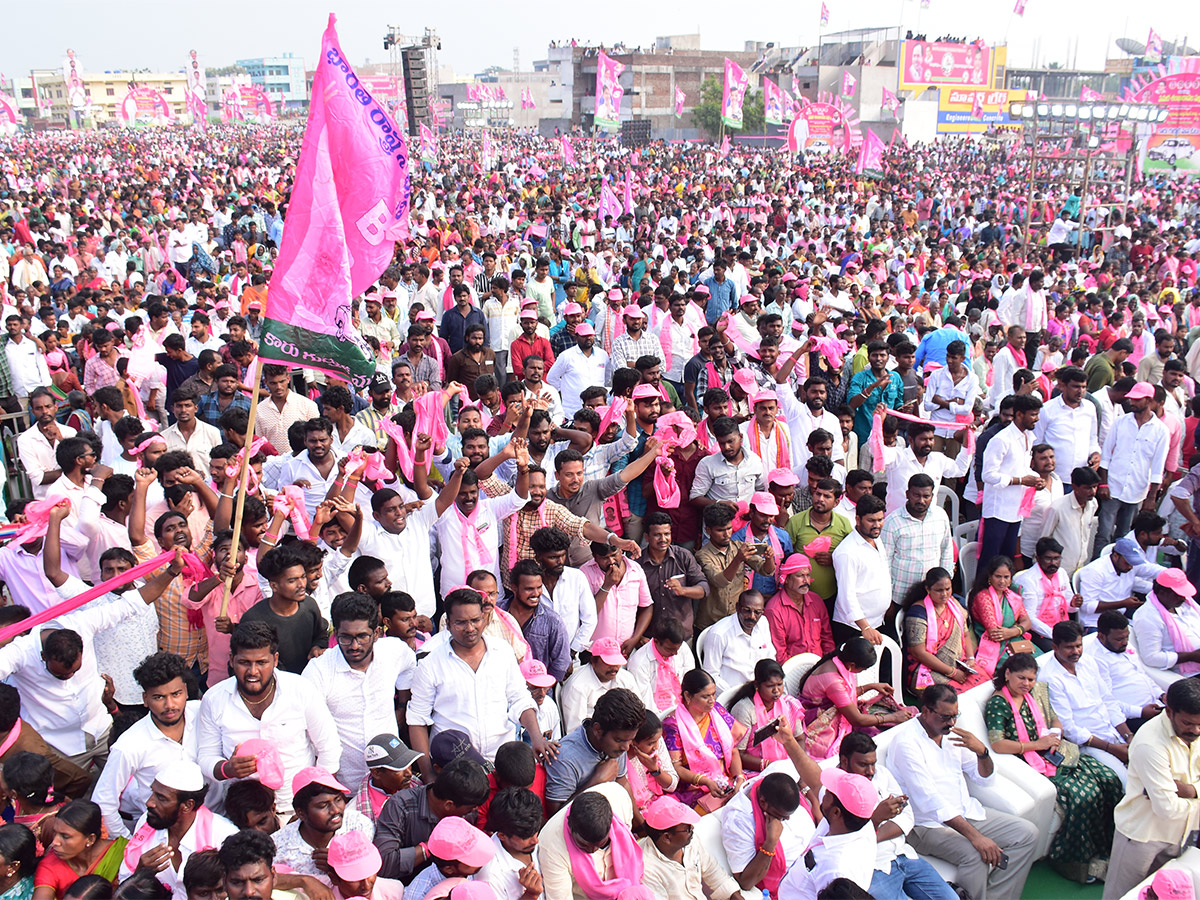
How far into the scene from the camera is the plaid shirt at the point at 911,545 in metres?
5.44

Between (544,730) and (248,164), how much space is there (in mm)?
32482

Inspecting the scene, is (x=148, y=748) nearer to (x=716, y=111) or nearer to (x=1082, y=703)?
(x=1082, y=703)

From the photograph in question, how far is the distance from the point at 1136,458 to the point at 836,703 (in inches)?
140

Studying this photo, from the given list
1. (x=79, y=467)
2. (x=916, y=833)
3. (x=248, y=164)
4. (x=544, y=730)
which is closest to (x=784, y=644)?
(x=916, y=833)

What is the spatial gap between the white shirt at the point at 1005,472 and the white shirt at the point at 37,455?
18.9 ft

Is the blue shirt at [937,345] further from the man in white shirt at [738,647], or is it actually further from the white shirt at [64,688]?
the white shirt at [64,688]

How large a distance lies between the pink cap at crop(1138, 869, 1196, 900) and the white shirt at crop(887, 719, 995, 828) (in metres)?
0.77

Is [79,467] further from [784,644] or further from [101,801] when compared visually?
[784,644]

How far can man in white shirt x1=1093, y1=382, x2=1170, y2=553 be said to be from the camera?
6.69 m

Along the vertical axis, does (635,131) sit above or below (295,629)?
above

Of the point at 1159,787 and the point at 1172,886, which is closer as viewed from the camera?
the point at 1172,886

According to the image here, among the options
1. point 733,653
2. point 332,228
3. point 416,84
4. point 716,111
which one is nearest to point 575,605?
point 733,653

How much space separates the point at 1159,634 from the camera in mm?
5121

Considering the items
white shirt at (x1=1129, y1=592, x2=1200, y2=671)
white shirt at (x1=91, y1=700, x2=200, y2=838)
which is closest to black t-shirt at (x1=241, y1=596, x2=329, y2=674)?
white shirt at (x1=91, y1=700, x2=200, y2=838)
